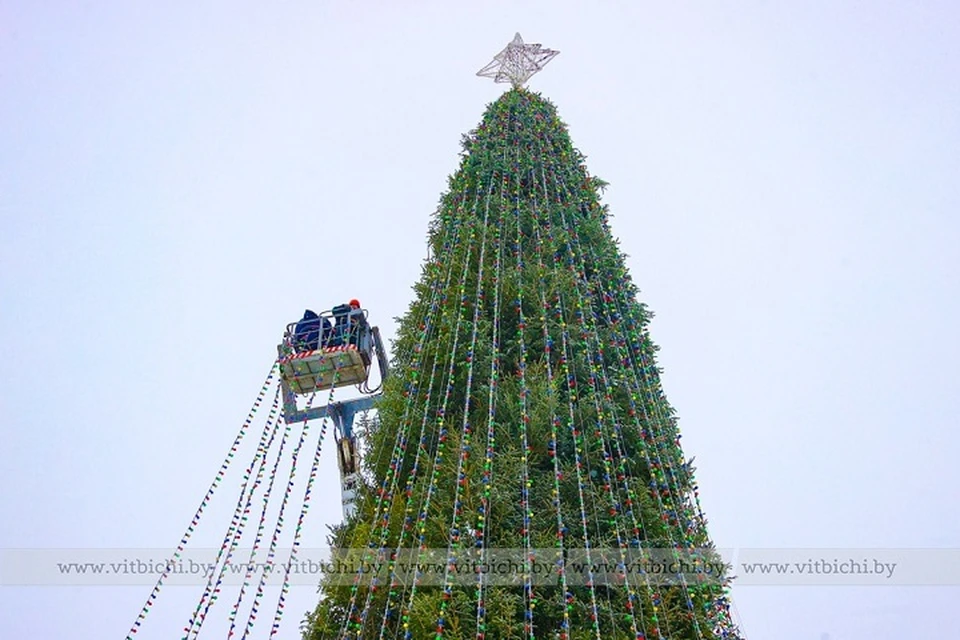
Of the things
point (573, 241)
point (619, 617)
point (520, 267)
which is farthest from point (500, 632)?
point (573, 241)

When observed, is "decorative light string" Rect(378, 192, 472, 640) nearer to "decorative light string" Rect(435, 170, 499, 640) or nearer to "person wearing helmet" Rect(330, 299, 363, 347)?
"decorative light string" Rect(435, 170, 499, 640)

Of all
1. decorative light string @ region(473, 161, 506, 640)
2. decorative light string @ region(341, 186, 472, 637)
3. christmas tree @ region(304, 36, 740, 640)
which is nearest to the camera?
decorative light string @ region(473, 161, 506, 640)

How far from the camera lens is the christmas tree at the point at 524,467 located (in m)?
6.51

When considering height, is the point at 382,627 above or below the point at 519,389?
below

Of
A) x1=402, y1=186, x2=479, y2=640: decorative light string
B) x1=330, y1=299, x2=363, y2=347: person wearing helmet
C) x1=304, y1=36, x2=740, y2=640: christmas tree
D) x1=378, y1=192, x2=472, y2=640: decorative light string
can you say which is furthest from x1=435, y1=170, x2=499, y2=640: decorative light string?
x1=330, y1=299, x2=363, y2=347: person wearing helmet

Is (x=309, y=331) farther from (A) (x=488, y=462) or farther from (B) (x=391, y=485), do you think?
(A) (x=488, y=462)

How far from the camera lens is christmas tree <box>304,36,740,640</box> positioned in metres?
6.51

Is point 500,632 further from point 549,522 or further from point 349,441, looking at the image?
point 349,441

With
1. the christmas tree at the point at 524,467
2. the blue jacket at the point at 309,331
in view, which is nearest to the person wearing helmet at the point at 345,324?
the blue jacket at the point at 309,331

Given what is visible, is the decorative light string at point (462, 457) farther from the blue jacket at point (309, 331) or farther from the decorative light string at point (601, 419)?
the blue jacket at point (309, 331)

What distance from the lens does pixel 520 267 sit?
9.35 meters

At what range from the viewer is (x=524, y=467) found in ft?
23.3

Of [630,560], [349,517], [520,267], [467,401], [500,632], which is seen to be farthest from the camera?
[520,267]

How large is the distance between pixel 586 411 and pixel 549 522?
51.2 inches
